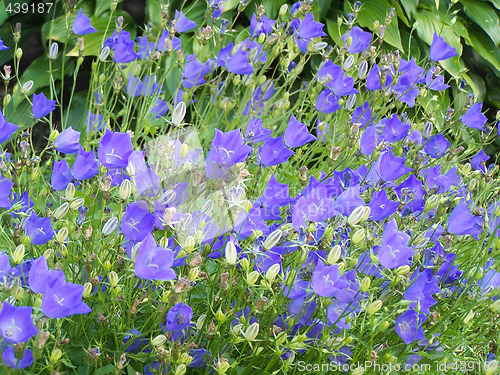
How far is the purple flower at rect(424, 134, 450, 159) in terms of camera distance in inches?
79.0

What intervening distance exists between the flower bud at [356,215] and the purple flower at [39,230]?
2.16ft

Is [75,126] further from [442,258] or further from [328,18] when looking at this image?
[442,258]

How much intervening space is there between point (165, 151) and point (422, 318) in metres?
0.72

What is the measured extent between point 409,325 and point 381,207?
284 mm

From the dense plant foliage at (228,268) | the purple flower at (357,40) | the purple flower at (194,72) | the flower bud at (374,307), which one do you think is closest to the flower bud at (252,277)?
the dense plant foliage at (228,268)

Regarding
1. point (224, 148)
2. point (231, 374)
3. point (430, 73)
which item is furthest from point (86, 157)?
point (430, 73)

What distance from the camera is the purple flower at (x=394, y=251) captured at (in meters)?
1.18

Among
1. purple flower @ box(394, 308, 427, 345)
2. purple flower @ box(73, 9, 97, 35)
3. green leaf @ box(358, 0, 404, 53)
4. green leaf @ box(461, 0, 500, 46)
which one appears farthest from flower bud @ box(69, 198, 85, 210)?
green leaf @ box(461, 0, 500, 46)

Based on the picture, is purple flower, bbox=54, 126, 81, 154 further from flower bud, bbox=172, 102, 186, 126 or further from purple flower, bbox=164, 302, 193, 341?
purple flower, bbox=164, 302, 193, 341

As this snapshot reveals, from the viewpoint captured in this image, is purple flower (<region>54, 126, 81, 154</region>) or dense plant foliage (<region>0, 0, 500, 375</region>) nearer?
dense plant foliage (<region>0, 0, 500, 375</region>)

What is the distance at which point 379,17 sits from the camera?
11.2 feet

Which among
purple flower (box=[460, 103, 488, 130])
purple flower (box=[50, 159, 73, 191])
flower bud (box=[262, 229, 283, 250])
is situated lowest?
purple flower (box=[460, 103, 488, 130])

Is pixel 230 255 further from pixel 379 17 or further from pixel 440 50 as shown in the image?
pixel 379 17

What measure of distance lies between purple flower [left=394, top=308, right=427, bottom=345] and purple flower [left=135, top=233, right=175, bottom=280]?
0.56 meters
